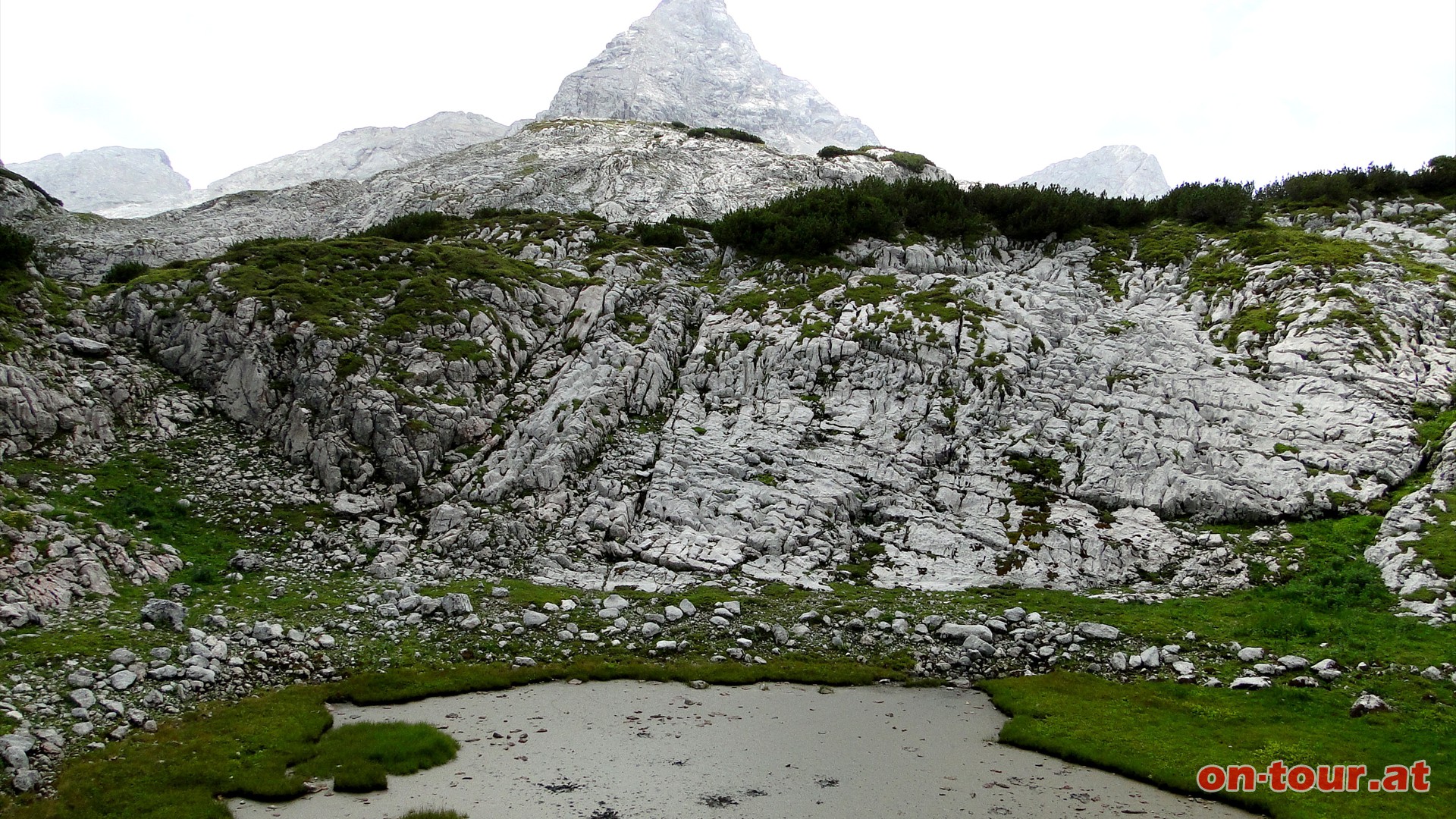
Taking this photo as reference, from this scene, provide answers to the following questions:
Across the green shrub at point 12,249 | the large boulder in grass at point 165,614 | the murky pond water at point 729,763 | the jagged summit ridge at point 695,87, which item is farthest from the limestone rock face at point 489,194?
the jagged summit ridge at point 695,87

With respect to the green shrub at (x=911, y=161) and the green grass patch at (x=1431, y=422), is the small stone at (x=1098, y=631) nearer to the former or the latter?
the green grass patch at (x=1431, y=422)

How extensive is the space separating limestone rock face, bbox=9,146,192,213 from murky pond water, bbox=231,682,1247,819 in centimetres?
14696

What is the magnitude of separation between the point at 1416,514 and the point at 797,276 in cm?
3207

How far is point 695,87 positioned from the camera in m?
154

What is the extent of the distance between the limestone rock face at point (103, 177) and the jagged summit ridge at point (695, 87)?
82.3m

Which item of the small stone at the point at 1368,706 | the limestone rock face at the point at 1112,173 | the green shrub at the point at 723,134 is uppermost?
the limestone rock face at the point at 1112,173

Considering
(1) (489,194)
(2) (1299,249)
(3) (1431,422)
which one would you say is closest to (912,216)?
(2) (1299,249)

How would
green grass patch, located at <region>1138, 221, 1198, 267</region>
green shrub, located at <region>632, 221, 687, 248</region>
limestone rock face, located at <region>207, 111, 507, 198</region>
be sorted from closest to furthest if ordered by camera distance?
1. green grass patch, located at <region>1138, 221, 1198, 267</region>
2. green shrub, located at <region>632, 221, 687, 248</region>
3. limestone rock face, located at <region>207, 111, 507, 198</region>

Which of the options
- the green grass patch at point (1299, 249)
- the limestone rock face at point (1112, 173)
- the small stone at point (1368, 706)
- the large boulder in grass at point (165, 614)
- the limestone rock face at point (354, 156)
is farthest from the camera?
the limestone rock face at point (1112, 173)

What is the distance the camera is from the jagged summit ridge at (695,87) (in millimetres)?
139625

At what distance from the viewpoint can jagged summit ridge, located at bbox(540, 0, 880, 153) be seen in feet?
458

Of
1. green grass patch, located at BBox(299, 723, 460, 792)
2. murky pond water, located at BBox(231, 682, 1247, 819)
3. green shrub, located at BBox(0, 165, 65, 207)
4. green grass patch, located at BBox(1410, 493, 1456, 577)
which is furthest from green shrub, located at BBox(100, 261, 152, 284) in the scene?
green grass patch, located at BBox(1410, 493, 1456, 577)

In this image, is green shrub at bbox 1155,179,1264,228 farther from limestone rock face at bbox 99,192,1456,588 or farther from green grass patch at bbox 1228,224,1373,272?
limestone rock face at bbox 99,192,1456,588

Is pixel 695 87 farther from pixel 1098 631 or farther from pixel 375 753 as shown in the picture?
pixel 375 753
